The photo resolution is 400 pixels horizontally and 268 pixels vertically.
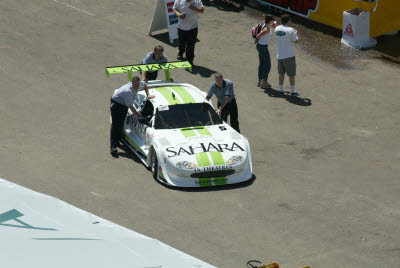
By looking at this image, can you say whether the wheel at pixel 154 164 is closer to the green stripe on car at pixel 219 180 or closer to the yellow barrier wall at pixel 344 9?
the green stripe on car at pixel 219 180

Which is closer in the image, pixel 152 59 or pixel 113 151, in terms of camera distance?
pixel 113 151

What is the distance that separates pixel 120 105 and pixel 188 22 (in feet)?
18.1

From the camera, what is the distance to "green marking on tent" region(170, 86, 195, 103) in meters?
15.3

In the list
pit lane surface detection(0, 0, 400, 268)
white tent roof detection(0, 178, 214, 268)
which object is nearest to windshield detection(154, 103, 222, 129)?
pit lane surface detection(0, 0, 400, 268)

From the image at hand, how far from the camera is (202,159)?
45.5ft

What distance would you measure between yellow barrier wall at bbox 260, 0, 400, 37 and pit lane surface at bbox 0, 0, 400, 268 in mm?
1267

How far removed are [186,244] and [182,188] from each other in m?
2.17

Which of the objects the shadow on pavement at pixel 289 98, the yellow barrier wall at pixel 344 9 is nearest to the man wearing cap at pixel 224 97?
the shadow on pavement at pixel 289 98

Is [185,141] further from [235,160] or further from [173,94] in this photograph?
[173,94]

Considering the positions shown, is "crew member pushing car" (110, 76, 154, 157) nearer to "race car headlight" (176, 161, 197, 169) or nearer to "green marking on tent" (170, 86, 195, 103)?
"green marking on tent" (170, 86, 195, 103)

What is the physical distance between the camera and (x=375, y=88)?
1920 centimetres

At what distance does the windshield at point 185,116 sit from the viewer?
14.8m

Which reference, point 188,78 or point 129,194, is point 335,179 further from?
point 188,78

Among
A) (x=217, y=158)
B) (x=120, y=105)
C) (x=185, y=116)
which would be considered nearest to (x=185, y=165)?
(x=217, y=158)
